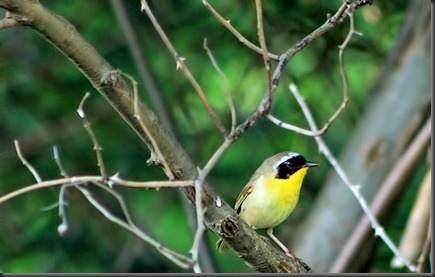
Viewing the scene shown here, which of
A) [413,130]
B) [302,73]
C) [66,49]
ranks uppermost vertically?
[66,49]

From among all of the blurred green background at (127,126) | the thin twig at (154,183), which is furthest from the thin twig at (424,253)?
the thin twig at (154,183)

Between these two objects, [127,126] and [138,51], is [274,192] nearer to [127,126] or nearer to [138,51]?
[138,51]

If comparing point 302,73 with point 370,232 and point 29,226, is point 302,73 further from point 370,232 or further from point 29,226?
point 29,226

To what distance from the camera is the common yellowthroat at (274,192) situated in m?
2.95

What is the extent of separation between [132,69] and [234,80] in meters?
0.74

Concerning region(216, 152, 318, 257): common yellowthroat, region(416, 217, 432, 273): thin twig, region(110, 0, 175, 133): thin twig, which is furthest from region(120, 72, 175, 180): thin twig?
region(110, 0, 175, 133): thin twig

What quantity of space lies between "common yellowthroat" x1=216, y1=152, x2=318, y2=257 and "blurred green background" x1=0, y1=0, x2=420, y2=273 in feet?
5.55

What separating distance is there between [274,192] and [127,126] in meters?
2.32

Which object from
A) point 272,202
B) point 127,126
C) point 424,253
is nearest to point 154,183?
point 272,202

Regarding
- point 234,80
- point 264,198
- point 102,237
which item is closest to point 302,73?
point 234,80

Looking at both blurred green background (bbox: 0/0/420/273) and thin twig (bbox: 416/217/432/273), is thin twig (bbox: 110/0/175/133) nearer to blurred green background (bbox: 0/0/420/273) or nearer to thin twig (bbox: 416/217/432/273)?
blurred green background (bbox: 0/0/420/273)

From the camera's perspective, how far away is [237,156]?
208 inches

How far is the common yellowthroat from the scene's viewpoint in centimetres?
295

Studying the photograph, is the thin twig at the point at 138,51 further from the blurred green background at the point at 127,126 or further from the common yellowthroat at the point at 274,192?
the common yellowthroat at the point at 274,192
